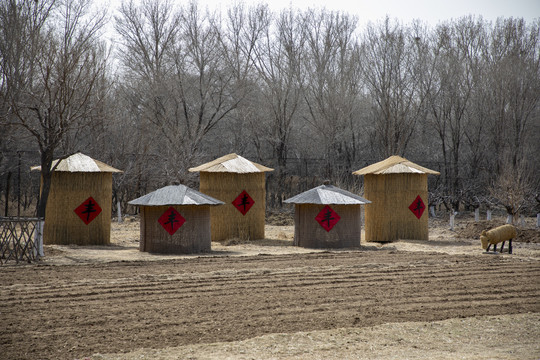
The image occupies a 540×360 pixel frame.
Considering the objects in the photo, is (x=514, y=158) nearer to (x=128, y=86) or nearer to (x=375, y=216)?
(x=375, y=216)

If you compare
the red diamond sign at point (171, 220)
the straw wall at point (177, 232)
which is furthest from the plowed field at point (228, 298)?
the red diamond sign at point (171, 220)

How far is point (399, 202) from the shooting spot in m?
19.8

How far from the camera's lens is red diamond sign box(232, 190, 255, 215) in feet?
64.6

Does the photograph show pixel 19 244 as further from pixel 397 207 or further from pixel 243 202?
pixel 397 207

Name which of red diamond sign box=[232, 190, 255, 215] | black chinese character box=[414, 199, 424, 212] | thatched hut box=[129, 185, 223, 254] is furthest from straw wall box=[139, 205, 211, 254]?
black chinese character box=[414, 199, 424, 212]

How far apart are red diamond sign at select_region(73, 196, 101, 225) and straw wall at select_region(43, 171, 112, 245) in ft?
0.27

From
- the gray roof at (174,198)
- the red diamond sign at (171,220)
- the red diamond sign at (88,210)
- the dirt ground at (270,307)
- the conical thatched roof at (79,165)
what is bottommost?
the dirt ground at (270,307)

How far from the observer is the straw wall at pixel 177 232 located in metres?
16.3

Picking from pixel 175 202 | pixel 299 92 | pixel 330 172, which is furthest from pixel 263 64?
pixel 175 202

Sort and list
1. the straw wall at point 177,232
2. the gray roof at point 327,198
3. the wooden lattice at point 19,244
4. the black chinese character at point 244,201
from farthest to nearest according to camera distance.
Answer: the black chinese character at point 244,201
the gray roof at point 327,198
the straw wall at point 177,232
the wooden lattice at point 19,244

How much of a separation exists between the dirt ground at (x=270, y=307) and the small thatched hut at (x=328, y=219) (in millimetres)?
2209

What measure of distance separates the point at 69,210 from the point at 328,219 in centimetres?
780

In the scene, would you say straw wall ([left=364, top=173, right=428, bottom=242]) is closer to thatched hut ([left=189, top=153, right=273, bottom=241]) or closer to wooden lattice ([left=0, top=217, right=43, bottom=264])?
thatched hut ([left=189, top=153, right=273, bottom=241])

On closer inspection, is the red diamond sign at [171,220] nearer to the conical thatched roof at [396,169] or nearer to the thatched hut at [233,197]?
the thatched hut at [233,197]
